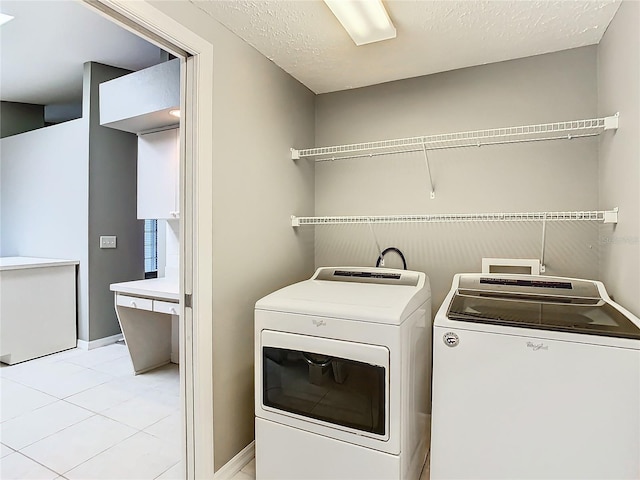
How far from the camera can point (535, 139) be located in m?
2.09

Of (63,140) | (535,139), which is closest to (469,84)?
(535,139)

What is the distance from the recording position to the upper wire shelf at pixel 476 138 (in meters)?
1.90

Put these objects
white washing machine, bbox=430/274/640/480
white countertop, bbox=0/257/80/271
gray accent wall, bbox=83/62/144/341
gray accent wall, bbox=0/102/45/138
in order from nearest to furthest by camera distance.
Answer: white washing machine, bbox=430/274/640/480 < white countertop, bbox=0/257/80/271 < gray accent wall, bbox=83/62/144/341 < gray accent wall, bbox=0/102/45/138

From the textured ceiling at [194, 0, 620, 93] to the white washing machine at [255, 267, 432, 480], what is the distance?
1302 mm

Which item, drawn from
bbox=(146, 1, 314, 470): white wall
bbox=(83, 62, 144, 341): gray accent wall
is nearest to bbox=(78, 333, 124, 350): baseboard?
bbox=(83, 62, 144, 341): gray accent wall

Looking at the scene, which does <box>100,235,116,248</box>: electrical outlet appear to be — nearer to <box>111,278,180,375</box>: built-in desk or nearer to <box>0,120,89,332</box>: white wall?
<box>0,120,89,332</box>: white wall

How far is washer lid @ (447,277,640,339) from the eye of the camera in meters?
1.28

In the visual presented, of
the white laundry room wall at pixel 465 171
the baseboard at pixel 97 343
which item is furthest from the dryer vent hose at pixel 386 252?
the baseboard at pixel 97 343

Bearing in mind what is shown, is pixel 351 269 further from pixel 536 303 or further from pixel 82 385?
pixel 82 385

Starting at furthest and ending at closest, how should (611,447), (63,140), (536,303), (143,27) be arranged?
1. (63,140)
2. (536,303)
3. (143,27)
4. (611,447)

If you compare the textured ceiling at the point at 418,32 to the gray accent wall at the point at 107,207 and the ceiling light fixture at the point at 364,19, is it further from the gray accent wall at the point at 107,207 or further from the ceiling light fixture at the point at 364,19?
the gray accent wall at the point at 107,207

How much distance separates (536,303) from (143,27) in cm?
195

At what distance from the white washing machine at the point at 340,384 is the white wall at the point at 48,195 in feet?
9.40

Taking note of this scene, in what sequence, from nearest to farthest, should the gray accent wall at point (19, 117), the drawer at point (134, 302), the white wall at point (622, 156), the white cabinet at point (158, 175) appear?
the white wall at point (622, 156), the drawer at point (134, 302), the white cabinet at point (158, 175), the gray accent wall at point (19, 117)
